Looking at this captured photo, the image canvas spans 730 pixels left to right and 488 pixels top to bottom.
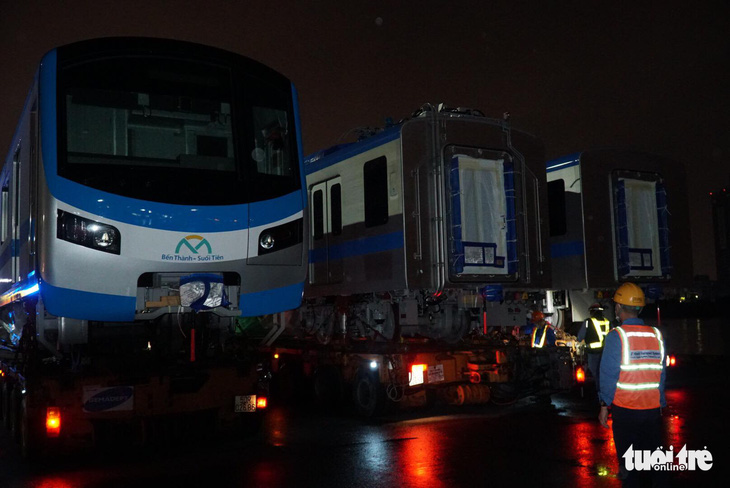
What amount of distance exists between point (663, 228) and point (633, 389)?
866 cm

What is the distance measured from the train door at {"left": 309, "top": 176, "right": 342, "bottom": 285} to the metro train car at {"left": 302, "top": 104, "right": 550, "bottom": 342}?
0.22 ft

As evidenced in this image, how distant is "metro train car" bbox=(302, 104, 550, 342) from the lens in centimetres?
1109

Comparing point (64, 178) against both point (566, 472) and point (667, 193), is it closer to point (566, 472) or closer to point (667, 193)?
point (566, 472)

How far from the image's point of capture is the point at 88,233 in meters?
7.68

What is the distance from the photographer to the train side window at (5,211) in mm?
10808

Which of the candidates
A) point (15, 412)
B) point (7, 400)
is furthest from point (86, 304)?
point (7, 400)

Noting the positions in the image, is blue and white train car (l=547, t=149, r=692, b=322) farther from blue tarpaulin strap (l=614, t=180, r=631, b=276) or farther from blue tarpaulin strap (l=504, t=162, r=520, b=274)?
blue tarpaulin strap (l=504, t=162, r=520, b=274)

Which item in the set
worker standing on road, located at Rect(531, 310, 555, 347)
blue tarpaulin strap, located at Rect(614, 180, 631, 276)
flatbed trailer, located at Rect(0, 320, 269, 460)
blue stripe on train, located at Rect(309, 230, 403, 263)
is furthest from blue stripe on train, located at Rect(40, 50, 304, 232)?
blue tarpaulin strap, located at Rect(614, 180, 631, 276)

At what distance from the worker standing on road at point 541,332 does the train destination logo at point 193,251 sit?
5915 millimetres

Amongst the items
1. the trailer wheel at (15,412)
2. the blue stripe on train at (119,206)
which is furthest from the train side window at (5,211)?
the blue stripe on train at (119,206)

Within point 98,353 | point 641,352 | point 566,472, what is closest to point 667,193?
point 566,472

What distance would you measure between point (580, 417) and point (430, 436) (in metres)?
2.73

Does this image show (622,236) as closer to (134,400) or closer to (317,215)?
(317,215)

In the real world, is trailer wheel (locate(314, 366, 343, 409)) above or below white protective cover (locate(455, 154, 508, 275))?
below
